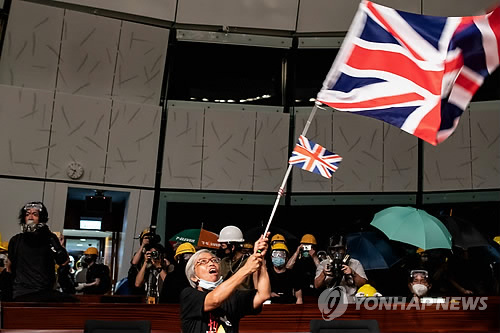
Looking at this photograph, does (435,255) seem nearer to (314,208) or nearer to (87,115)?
(314,208)

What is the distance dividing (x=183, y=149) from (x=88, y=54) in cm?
256

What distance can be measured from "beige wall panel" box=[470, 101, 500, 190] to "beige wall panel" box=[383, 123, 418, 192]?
111cm

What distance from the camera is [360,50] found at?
445 cm

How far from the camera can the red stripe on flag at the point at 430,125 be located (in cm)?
402

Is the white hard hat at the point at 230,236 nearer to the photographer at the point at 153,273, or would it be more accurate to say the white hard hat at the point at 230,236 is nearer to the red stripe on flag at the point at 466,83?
the photographer at the point at 153,273

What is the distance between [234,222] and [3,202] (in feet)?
14.3

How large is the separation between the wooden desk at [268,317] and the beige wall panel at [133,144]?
6.26 m

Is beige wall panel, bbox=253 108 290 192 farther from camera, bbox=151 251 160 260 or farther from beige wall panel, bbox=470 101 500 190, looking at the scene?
camera, bbox=151 251 160 260

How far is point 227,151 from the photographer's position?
1303cm

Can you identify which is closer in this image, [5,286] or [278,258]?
[5,286]

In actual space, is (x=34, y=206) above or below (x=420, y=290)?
above

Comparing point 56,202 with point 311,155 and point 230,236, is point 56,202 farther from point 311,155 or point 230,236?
point 311,155

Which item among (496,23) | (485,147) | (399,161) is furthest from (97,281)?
(485,147)

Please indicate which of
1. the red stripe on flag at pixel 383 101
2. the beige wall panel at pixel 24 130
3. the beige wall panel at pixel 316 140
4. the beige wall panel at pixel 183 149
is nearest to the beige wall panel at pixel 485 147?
the beige wall panel at pixel 316 140
